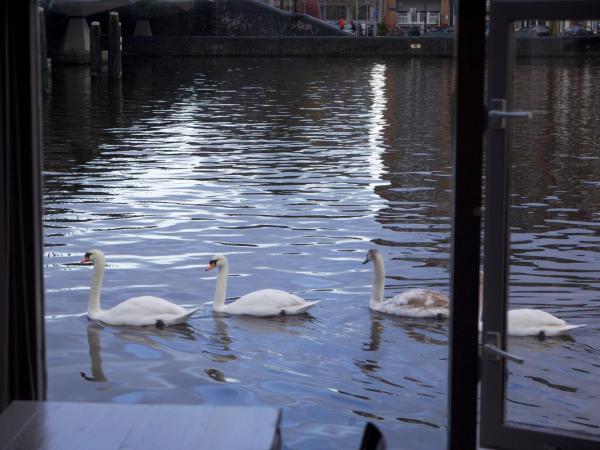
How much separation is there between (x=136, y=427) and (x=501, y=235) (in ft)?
4.40

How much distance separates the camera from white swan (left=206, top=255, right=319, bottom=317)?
7766 mm

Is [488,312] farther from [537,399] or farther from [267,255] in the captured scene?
[267,255]

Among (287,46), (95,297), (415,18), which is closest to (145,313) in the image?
(95,297)

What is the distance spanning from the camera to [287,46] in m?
46.6

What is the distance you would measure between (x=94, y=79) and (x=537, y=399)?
2896 cm

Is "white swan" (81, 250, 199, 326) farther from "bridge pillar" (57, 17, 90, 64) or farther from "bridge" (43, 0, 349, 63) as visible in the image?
"bridge" (43, 0, 349, 63)

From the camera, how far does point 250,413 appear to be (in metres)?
3.62

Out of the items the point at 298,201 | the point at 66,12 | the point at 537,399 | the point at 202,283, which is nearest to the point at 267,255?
the point at 202,283

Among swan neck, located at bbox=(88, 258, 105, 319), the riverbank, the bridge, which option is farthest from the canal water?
the bridge

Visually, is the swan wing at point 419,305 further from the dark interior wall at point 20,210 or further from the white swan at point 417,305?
the dark interior wall at point 20,210

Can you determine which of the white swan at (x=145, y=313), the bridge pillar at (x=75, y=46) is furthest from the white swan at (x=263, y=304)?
the bridge pillar at (x=75, y=46)

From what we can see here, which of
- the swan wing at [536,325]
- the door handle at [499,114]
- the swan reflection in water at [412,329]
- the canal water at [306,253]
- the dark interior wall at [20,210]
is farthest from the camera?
the swan reflection in water at [412,329]

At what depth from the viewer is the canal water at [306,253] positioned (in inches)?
242

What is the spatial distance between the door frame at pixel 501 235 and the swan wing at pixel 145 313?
3805 mm
